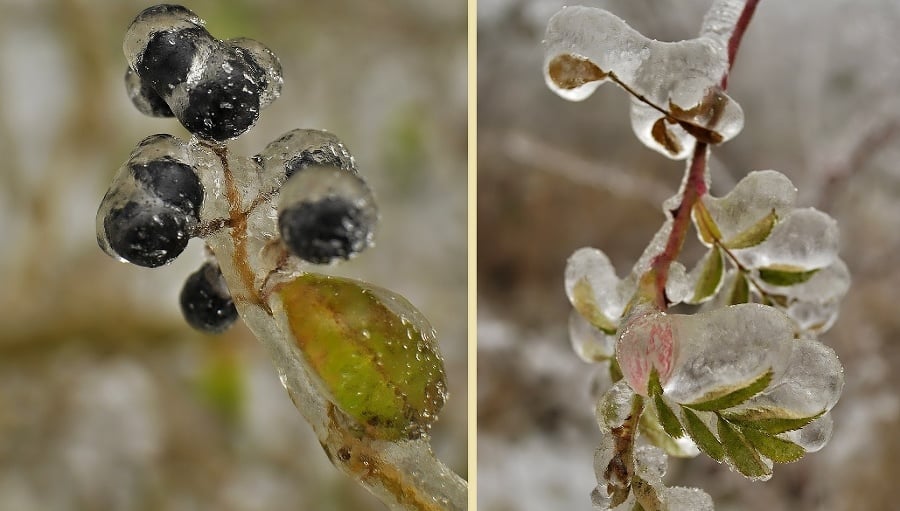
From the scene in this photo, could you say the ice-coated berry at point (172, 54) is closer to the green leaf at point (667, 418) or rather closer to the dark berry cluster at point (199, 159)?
the dark berry cluster at point (199, 159)

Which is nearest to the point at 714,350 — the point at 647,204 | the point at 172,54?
the point at 172,54

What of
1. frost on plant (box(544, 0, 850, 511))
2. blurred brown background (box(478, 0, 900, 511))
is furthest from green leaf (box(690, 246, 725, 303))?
blurred brown background (box(478, 0, 900, 511))

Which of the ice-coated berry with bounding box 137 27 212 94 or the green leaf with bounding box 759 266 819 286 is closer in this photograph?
the ice-coated berry with bounding box 137 27 212 94

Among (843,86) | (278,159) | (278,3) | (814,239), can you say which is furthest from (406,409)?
(278,3)

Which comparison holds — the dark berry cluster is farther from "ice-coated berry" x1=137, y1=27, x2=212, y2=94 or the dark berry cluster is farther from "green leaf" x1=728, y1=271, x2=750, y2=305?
"green leaf" x1=728, y1=271, x2=750, y2=305

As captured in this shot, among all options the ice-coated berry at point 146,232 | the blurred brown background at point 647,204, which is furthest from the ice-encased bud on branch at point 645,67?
the blurred brown background at point 647,204

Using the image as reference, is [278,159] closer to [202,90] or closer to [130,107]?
[202,90]
